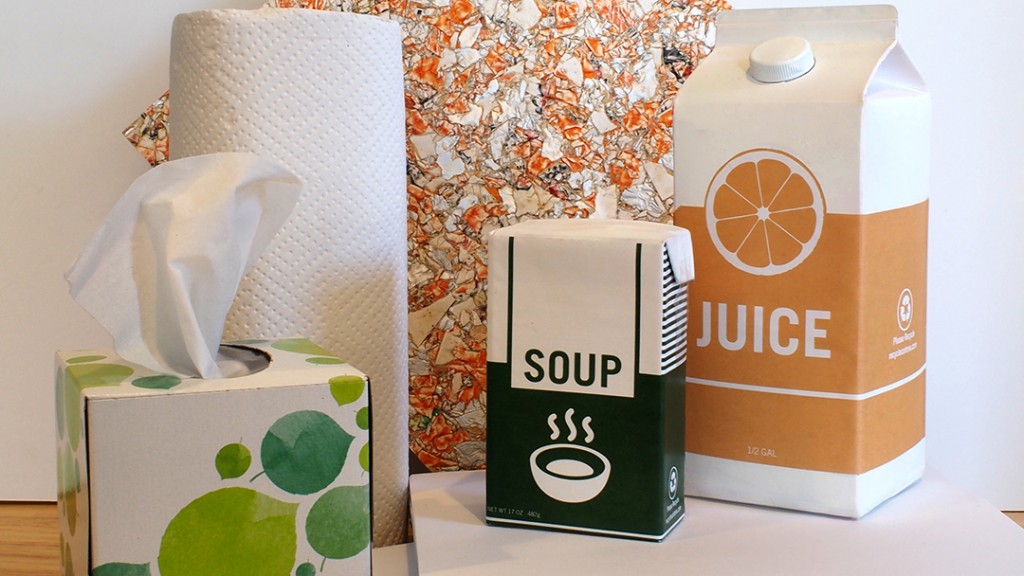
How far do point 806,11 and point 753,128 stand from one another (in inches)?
3.7

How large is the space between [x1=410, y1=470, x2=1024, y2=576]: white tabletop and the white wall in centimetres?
36

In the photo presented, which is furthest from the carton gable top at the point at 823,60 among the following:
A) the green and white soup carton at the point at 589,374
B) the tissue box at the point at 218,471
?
the tissue box at the point at 218,471

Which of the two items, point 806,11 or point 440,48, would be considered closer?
point 806,11

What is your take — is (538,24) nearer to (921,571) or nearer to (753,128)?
(753,128)

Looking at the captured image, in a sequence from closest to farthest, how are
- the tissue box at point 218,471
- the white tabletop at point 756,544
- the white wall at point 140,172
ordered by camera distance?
the tissue box at point 218,471, the white tabletop at point 756,544, the white wall at point 140,172

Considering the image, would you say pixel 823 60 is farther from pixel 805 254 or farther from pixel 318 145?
pixel 318 145

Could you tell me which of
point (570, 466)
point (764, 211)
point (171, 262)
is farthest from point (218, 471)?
point (764, 211)

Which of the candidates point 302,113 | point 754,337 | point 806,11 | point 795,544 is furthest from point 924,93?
point 302,113

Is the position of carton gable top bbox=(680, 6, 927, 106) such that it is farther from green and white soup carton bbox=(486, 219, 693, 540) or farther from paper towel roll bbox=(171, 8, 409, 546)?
paper towel roll bbox=(171, 8, 409, 546)

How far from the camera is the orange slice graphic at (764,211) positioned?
24.6 inches

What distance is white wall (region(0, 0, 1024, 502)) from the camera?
886 millimetres

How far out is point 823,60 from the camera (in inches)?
25.1

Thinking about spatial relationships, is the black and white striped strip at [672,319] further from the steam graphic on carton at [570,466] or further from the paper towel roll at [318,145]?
the paper towel roll at [318,145]

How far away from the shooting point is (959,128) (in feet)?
3.15
